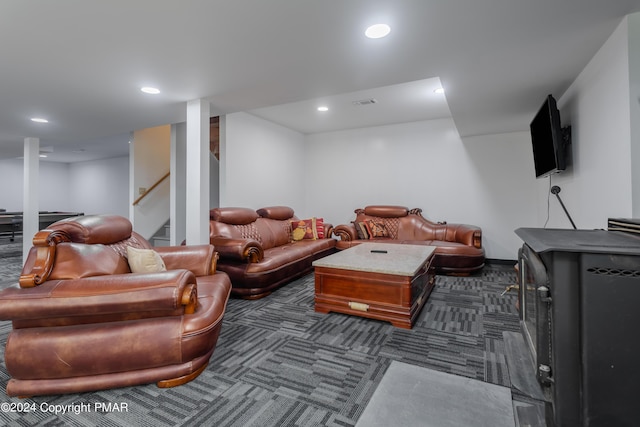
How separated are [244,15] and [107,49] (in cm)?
119

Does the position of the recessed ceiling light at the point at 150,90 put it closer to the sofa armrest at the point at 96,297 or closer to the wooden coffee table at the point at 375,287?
the sofa armrest at the point at 96,297

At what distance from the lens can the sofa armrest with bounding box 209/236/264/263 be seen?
337 centimetres

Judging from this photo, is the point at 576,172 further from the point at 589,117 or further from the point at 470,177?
the point at 470,177

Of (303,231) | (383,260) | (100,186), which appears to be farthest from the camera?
(100,186)

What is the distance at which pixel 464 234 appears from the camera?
15.0ft

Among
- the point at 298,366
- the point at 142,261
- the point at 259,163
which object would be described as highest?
the point at 259,163

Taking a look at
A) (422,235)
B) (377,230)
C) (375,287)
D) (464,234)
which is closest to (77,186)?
(377,230)

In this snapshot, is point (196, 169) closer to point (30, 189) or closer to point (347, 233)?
point (347, 233)

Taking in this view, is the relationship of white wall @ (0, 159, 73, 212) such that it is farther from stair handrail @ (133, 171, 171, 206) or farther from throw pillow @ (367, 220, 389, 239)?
throw pillow @ (367, 220, 389, 239)

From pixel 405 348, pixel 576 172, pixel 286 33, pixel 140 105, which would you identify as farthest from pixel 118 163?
pixel 576 172

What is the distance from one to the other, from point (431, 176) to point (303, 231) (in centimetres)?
253

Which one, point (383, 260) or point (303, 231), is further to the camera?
point (303, 231)

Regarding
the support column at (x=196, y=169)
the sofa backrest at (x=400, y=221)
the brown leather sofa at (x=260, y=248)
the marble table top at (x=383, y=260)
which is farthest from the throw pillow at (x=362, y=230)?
the support column at (x=196, y=169)

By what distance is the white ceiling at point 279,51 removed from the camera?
68.1 inches
